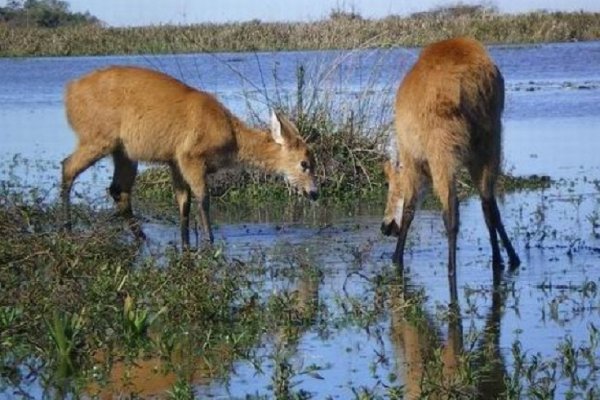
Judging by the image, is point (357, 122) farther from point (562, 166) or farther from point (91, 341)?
point (91, 341)

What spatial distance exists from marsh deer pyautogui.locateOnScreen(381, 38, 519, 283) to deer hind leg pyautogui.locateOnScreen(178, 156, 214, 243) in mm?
2071

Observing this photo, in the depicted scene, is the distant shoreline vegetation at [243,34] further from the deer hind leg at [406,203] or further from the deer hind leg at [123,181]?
the deer hind leg at [406,203]

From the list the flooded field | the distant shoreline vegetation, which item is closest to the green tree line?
the distant shoreline vegetation

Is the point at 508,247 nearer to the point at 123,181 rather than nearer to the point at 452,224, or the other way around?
the point at 452,224

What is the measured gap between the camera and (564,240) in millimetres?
12508

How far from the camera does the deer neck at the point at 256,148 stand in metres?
13.8

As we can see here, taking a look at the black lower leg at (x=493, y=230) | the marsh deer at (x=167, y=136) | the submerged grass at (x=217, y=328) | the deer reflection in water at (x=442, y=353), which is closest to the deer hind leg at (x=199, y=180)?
the marsh deer at (x=167, y=136)

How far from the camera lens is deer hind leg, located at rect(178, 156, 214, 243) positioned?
1309 cm

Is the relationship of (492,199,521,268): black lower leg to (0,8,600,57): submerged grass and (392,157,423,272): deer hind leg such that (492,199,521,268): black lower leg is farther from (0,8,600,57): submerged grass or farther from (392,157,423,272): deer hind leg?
(0,8,600,57): submerged grass

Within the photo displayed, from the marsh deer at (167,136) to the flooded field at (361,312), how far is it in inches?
23.2

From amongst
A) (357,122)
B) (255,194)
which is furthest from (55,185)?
(357,122)

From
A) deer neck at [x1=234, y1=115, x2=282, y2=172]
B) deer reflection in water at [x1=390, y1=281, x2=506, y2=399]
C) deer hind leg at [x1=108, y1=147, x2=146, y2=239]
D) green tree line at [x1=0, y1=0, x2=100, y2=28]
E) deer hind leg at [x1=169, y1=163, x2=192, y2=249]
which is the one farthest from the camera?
green tree line at [x1=0, y1=0, x2=100, y2=28]

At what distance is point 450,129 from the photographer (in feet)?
35.0

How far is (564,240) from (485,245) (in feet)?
2.17
